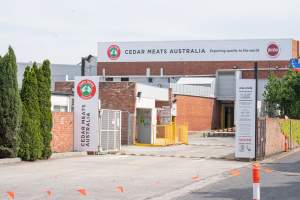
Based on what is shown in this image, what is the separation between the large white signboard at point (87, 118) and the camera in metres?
28.0

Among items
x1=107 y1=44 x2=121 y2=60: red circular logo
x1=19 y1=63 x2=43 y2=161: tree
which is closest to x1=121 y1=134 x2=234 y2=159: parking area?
x1=19 y1=63 x2=43 y2=161: tree

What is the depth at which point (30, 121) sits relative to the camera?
938 inches

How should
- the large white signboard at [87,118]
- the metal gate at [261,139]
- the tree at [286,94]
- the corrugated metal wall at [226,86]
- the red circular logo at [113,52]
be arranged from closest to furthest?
the metal gate at [261,139], the large white signboard at [87,118], the tree at [286,94], the corrugated metal wall at [226,86], the red circular logo at [113,52]

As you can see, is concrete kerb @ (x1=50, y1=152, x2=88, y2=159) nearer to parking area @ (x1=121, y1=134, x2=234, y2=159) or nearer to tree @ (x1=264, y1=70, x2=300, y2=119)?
parking area @ (x1=121, y1=134, x2=234, y2=159)

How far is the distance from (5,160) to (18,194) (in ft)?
26.9

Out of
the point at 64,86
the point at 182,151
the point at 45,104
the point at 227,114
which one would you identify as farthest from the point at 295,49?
the point at 45,104

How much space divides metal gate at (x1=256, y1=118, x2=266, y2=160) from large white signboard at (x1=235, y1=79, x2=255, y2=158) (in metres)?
0.53

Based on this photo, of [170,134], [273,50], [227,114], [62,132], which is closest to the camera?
[62,132]

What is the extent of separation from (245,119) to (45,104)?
27.6 ft

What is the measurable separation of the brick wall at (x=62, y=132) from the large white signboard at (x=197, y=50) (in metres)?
50.5

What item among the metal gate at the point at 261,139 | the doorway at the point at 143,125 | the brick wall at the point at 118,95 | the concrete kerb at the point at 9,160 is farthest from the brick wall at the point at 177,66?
the concrete kerb at the point at 9,160

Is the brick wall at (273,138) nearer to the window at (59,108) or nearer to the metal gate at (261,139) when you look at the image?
the metal gate at (261,139)

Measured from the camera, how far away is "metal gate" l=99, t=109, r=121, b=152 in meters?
28.7

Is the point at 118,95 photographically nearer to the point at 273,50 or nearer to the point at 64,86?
the point at 64,86
